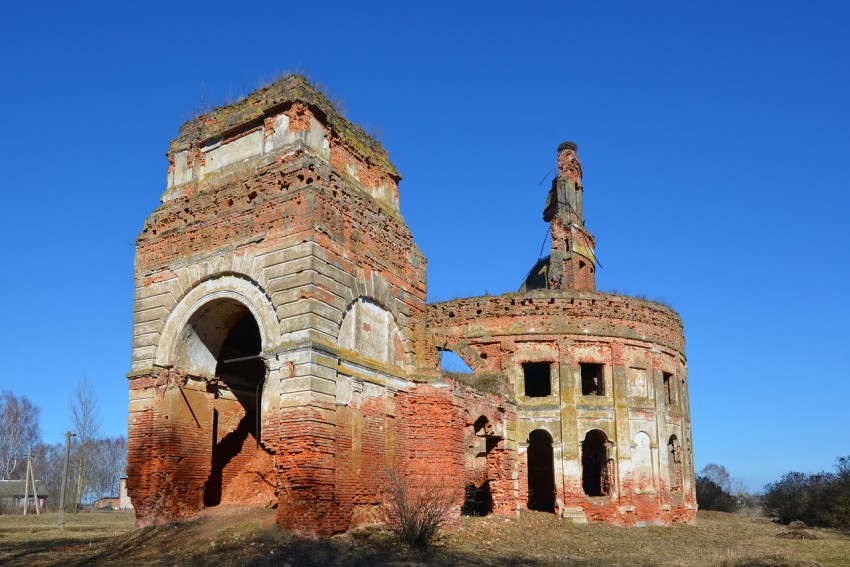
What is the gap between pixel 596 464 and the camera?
77.9ft

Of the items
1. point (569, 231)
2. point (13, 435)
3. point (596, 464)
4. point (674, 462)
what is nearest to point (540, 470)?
point (596, 464)

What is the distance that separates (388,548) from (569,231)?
17175 mm

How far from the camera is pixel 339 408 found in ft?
41.5

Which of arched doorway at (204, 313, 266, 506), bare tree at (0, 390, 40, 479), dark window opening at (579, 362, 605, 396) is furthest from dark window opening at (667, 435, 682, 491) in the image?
bare tree at (0, 390, 40, 479)

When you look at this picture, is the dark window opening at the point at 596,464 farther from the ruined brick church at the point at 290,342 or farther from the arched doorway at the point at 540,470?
the ruined brick church at the point at 290,342

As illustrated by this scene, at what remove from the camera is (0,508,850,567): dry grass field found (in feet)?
36.5

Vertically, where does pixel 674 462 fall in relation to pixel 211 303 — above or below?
below

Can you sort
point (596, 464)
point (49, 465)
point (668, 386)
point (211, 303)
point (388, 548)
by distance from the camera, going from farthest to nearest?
1. point (49, 465)
2. point (596, 464)
3. point (668, 386)
4. point (211, 303)
5. point (388, 548)

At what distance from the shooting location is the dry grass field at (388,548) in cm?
1112

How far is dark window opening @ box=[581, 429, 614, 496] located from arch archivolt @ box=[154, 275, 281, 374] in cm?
1182

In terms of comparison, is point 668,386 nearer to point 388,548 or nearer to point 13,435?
point 388,548

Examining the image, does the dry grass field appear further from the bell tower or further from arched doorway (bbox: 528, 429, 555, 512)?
the bell tower

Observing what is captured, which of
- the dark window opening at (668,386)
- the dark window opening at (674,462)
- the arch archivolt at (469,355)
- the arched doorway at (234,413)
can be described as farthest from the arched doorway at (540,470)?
the arched doorway at (234,413)

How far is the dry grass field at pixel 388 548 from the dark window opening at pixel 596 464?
144 inches
